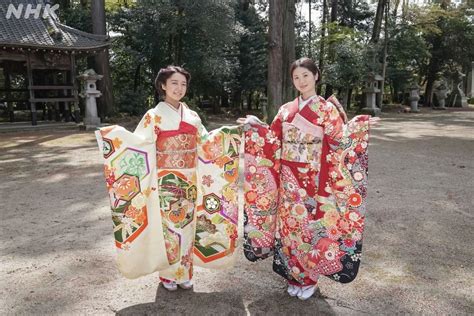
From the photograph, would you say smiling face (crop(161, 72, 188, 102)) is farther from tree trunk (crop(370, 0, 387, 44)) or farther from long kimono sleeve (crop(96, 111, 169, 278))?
tree trunk (crop(370, 0, 387, 44))

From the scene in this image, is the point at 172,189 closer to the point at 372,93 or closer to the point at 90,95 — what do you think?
the point at 90,95

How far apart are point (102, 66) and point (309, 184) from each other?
601 inches

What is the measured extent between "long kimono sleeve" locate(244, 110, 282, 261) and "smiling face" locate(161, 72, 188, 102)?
53 centimetres

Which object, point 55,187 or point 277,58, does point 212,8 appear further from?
point 55,187

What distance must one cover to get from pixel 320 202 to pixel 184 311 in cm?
115

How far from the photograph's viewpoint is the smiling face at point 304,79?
249 cm

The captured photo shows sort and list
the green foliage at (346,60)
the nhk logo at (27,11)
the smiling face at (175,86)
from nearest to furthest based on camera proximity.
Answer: the smiling face at (175,86) → the nhk logo at (27,11) → the green foliage at (346,60)

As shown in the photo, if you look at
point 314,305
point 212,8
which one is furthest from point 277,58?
point 212,8

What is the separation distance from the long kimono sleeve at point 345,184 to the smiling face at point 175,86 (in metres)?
0.99

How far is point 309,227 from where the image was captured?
2.55 meters

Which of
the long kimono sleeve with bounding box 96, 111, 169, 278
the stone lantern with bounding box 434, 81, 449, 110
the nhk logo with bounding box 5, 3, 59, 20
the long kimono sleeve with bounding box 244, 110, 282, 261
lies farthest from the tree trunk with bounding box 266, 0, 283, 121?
the stone lantern with bounding box 434, 81, 449, 110

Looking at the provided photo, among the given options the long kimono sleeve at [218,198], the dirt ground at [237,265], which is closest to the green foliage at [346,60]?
the dirt ground at [237,265]

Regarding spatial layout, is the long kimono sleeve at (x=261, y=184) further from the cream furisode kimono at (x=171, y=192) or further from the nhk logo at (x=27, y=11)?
the nhk logo at (x=27, y=11)

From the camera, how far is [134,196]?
2.55m
